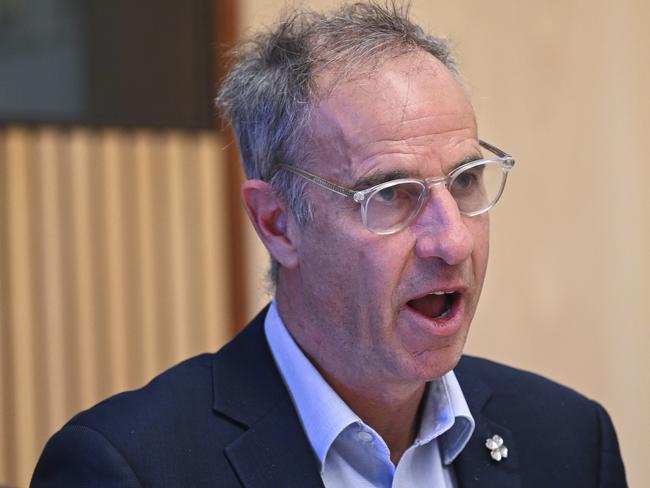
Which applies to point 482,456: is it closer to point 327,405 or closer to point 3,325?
point 327,405

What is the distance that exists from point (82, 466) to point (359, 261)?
1.92ft

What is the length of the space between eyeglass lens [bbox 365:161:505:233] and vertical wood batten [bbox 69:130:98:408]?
2049 mm

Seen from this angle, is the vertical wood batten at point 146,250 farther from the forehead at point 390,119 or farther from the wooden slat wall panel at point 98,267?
the forehead at point 390,119

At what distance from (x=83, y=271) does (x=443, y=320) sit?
2.11 metres

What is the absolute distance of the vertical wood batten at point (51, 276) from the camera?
3.59 meters

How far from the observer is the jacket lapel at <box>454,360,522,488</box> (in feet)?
6.57

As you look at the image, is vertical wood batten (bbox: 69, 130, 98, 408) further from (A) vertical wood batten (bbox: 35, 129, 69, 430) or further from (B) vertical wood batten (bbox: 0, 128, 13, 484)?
(B) vertical wood batten (bbox: 0, 128, 13, 484)

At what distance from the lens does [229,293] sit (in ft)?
13.0

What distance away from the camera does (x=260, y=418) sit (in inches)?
74.4

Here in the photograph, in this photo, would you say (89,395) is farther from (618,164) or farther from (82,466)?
(618,164)

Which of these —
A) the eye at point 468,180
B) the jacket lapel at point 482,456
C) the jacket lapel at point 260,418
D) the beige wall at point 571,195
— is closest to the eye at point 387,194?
the eye at point 468,180

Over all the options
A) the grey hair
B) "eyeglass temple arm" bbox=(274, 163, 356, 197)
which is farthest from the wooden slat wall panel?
"eyeglass temple arm" bbox=(274, 163, 356, 197)

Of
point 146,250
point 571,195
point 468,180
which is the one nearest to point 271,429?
point 468,180

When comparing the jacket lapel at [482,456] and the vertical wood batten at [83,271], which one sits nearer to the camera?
the jacket lapel at [482,456]
